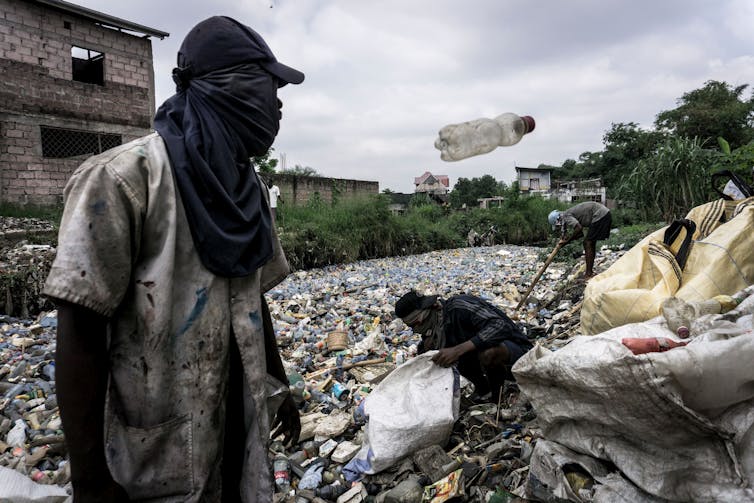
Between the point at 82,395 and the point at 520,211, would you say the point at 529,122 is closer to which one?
the point at 82,395

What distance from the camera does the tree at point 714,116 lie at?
23188 mm

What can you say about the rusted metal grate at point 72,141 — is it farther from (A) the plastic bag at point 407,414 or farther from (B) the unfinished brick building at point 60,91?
(A) the plastic bag at point 407,414

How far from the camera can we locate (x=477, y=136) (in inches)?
97.3

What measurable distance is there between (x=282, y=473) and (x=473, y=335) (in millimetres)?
1511

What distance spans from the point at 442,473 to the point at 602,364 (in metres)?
1.14

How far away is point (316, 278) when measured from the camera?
8.62 m

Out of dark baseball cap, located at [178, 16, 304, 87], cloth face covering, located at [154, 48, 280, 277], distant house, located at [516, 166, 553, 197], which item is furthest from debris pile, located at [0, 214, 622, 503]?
distant house, located at [516, 166, 553, 197]

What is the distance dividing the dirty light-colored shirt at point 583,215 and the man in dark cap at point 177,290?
23.3 feet

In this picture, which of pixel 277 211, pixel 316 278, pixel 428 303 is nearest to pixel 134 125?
pixel 277 211

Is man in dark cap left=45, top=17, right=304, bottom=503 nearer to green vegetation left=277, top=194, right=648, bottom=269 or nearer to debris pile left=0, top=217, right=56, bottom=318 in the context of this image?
debris pile left=0, top=217, right=56, bottom=318

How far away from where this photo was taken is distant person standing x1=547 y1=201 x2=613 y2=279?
681 cm

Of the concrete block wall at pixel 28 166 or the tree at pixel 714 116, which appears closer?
the concrete block wall at pixel 28 166

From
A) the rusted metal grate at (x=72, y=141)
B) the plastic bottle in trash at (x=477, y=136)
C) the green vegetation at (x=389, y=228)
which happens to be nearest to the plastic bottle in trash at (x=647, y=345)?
the plastic bottle in trash at (x=477, y=136)

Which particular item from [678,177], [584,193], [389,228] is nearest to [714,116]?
[584,193]
